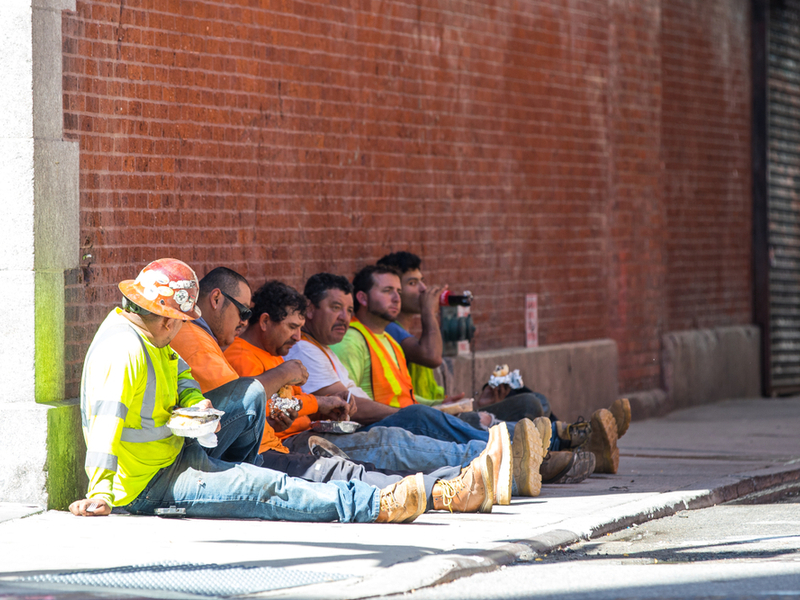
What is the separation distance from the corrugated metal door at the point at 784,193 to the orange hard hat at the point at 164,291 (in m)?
11.2

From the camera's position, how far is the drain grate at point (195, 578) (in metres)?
5.15

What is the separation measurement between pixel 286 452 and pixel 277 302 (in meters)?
0.87

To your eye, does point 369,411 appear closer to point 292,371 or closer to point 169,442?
point 292,371

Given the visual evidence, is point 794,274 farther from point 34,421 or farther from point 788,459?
point 34,421

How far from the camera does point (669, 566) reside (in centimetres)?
590

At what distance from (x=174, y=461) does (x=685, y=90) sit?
9.71m

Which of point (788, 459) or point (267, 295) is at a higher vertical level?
point (267, 295)

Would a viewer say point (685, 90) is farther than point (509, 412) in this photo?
Yes

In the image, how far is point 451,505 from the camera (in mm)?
7000

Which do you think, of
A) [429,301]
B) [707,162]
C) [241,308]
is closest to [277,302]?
[241,308]

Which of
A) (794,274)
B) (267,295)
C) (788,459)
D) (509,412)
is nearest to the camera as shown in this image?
(267,295)

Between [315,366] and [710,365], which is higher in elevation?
[315,366]

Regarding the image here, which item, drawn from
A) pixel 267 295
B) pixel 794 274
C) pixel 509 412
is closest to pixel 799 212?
pixel 794 274

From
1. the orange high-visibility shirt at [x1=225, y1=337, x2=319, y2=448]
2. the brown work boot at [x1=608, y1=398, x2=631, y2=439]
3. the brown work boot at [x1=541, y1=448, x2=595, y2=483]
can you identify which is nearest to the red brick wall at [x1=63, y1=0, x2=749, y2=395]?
the orange high-visibility shirt at [x1=225, y1=337, x2=319, y2=448]
